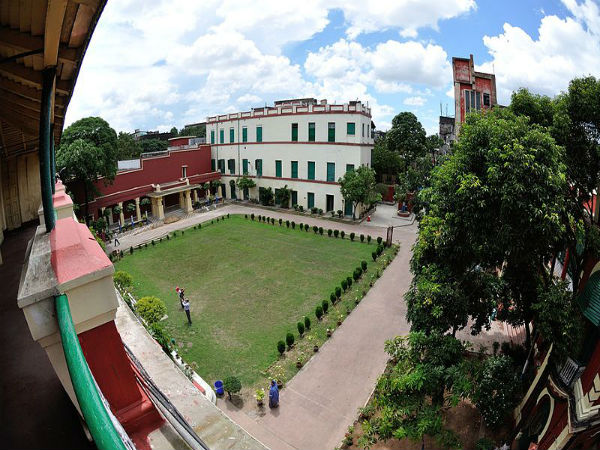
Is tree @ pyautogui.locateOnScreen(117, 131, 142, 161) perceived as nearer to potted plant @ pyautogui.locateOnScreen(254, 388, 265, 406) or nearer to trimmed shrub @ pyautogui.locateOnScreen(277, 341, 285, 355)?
trimmed shrub @ pyautogui.locateOnScreen(277, 341, 285, 355)

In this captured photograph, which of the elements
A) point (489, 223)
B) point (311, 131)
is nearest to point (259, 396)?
point (489, 223)

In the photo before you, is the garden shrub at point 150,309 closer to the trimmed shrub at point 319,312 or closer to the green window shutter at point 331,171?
the trimmed shrub at point 319,312

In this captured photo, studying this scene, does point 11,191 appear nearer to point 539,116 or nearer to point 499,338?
point 539,116

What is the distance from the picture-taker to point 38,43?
71.6 inches

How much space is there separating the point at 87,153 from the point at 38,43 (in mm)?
20517

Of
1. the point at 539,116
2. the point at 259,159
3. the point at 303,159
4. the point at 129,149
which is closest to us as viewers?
the point at 539,116

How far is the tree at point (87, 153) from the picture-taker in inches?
746

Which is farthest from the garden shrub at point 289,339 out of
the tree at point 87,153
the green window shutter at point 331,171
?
the green window shutter at point 331,171

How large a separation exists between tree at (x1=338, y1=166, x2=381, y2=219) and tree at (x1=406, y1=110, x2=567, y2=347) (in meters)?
16.2

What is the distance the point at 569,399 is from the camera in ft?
20.8

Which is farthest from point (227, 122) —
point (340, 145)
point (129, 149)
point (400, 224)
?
point (400, 224)

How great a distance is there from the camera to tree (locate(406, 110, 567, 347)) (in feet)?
18.8

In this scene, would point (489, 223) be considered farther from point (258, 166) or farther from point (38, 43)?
point (258, 166)

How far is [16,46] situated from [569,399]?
8.91 metres
